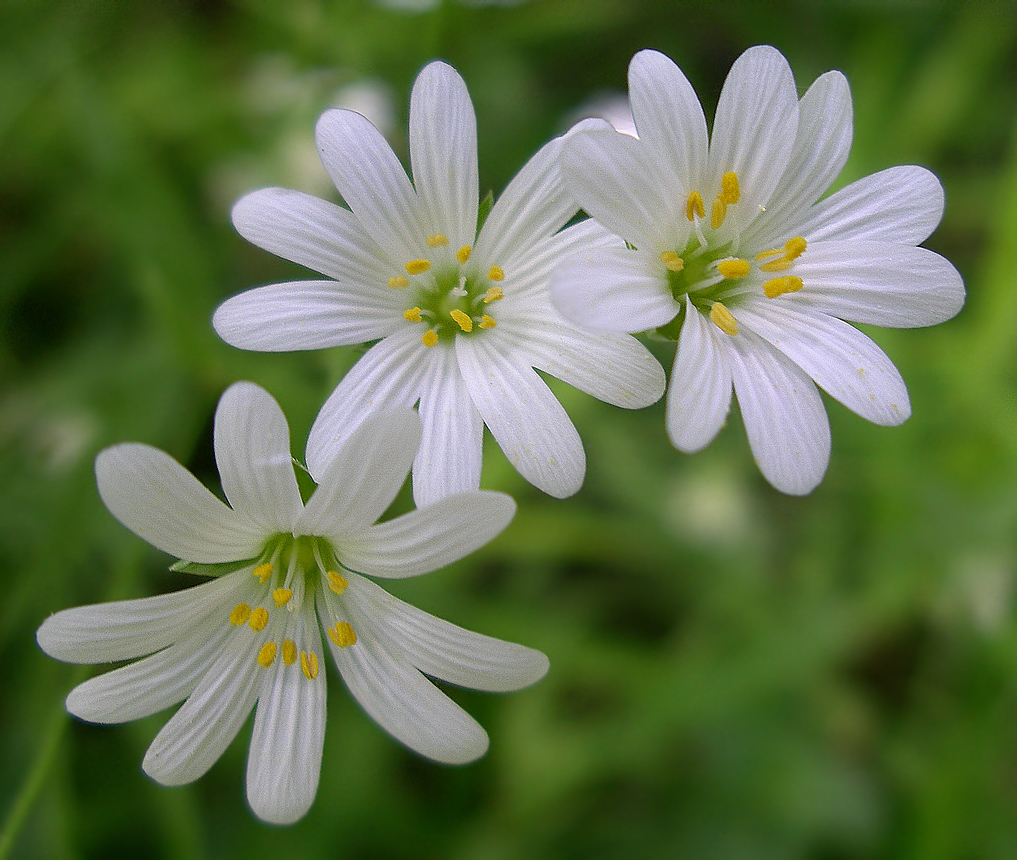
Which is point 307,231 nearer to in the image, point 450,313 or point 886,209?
point 450,313

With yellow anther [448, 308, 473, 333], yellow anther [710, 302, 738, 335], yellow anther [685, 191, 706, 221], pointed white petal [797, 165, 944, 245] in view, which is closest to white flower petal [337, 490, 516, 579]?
yellow anther [448, 308, 473, 333]

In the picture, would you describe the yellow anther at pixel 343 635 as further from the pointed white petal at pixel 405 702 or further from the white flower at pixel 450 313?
the white flower at pixel 450 313

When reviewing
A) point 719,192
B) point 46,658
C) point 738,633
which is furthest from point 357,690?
point 738,633

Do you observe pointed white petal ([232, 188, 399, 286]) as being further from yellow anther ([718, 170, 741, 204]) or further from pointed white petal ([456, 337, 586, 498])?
yellow anther ([718, 170, 741, 204])

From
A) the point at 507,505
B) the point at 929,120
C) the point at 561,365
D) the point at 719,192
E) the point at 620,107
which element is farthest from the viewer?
the point at 929,120

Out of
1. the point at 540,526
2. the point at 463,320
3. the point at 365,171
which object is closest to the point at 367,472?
the point at 463,320

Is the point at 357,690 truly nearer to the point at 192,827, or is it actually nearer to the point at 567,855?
the point at 192,827
